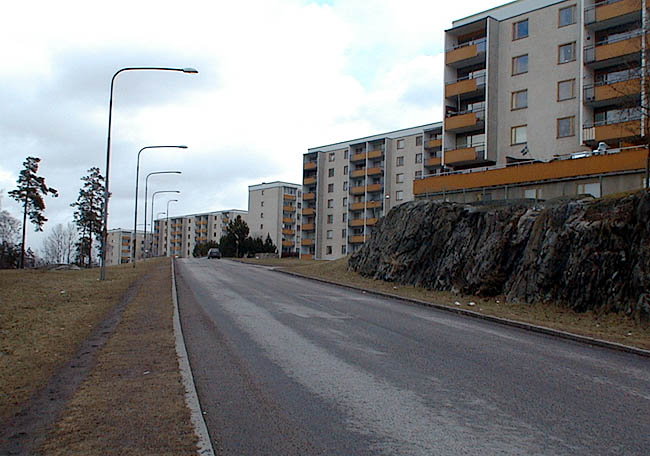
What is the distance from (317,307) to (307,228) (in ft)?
242

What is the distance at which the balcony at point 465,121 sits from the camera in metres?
40.9

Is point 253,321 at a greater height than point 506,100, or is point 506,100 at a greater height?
point 506,100

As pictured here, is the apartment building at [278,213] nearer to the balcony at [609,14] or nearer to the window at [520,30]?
the window at [520,30]

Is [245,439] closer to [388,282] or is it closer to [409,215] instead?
[388,282]

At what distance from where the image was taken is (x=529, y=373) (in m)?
8.63

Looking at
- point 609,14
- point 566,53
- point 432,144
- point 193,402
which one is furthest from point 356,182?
point 193,402

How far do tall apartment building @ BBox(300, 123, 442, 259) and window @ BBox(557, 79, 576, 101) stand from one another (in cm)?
3298

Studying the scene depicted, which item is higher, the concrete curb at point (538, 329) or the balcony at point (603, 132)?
the balcony at point (603, 132)

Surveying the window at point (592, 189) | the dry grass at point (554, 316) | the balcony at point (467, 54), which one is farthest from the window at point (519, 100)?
the dry grass at point (554, 316)

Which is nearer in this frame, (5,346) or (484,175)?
(5,346)

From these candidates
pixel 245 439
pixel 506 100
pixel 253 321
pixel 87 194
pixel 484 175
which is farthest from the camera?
pixel 87 194

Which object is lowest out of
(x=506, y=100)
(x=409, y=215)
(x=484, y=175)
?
(x=409, y=215)

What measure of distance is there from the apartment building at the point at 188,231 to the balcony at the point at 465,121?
113722 mm

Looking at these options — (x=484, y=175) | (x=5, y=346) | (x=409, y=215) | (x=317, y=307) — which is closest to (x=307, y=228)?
(x=484, y=175)
